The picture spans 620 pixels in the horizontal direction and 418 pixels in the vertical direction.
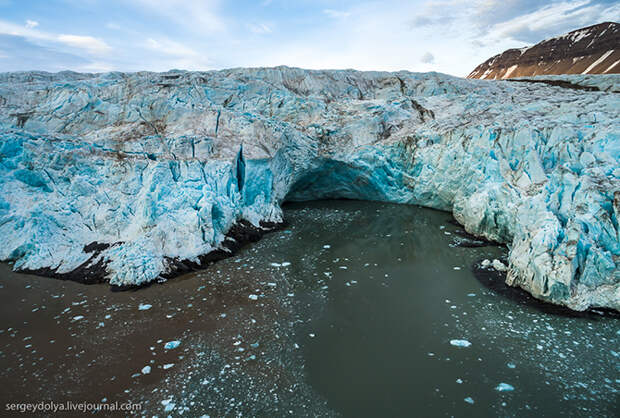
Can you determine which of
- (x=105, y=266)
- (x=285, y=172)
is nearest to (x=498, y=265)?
(x=285, y=172)

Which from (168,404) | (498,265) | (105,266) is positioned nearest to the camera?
(168,404)

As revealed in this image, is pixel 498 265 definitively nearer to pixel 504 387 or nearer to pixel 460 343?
pixel 460 343

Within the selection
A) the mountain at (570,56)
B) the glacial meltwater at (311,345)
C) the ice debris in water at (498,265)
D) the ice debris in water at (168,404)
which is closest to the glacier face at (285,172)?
the ice debris in water at (498,265)

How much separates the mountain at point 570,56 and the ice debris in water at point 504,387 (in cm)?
4950

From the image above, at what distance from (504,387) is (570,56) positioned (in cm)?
6299

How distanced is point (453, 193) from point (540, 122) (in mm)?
3165

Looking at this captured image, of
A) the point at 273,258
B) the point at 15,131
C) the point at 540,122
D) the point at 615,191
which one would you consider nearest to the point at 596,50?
the point at 540,122

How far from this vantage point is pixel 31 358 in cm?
435

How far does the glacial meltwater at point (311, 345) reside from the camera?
12.0 feet

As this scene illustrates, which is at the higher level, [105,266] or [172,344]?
[105,266]

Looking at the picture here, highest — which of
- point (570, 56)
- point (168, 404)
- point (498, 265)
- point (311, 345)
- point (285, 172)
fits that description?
point (570, 56)

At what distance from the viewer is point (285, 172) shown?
11648mm

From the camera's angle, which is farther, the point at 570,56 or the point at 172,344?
the point at 570,56

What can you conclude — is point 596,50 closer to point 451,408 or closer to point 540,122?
point 540,122
